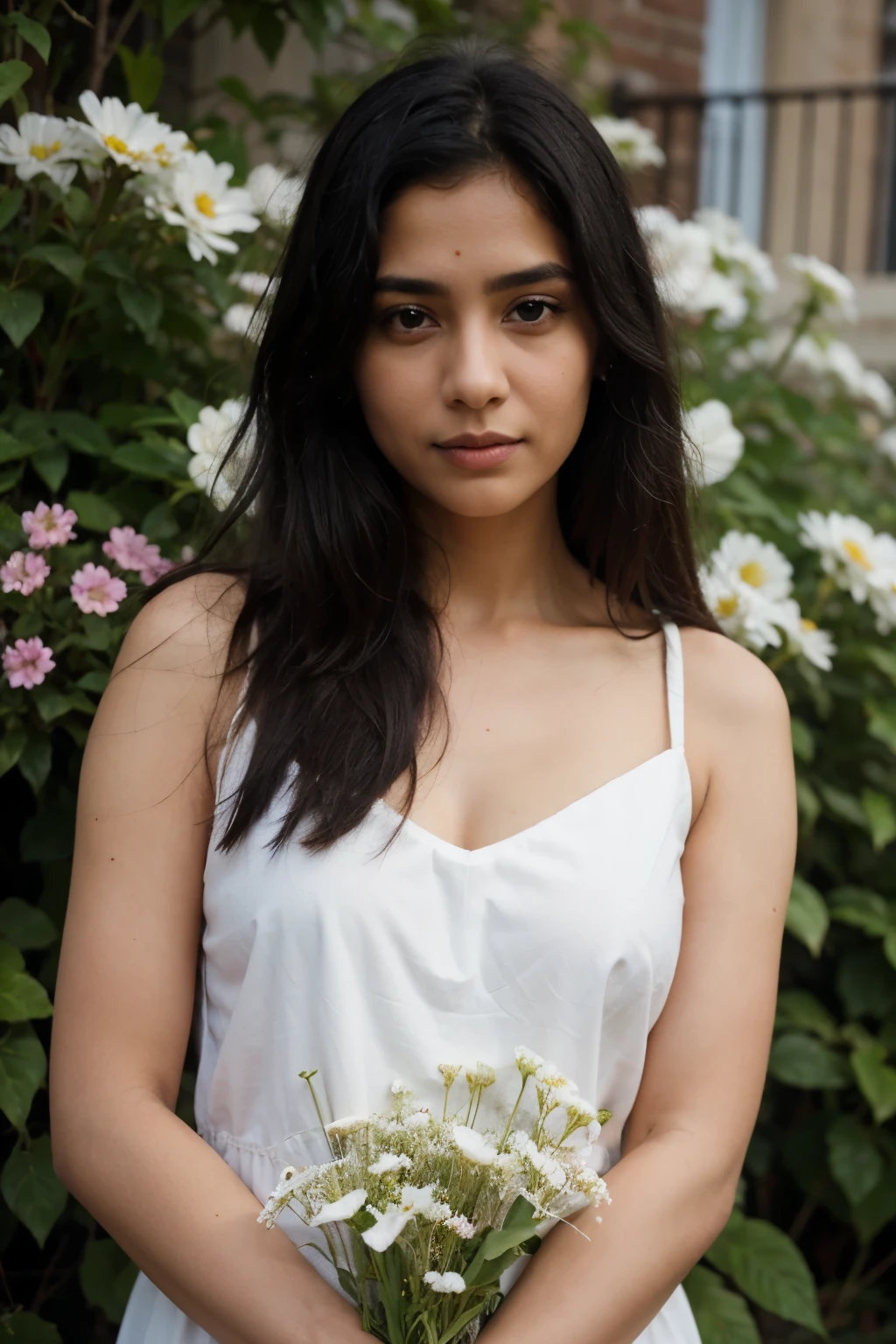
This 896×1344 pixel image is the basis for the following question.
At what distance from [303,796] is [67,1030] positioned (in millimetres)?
345

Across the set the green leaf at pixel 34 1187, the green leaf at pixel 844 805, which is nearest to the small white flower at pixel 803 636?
the green leaf at pixel 844 805

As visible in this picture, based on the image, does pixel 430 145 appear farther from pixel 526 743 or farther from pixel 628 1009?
pixel 628 1009

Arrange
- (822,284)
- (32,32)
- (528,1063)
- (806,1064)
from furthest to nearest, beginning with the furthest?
(822,284), (806,1064), (32,32), (528,1063)

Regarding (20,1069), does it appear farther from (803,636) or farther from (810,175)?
(810,175)

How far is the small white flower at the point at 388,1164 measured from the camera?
110 cm

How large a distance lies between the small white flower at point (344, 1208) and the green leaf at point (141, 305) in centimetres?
120

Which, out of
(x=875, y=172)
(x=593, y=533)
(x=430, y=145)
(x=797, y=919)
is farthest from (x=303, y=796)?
(x=875, y=172)

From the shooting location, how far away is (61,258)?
1787mm

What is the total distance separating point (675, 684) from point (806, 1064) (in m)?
0.90

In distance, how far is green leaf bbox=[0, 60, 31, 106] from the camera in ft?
5.42

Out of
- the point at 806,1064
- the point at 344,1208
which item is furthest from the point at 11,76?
the point at 806,1064

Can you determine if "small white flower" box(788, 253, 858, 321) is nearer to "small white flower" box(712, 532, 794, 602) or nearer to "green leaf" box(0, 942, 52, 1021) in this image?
"small white flower" box(712, 532, 794, 602)

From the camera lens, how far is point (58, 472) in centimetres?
183

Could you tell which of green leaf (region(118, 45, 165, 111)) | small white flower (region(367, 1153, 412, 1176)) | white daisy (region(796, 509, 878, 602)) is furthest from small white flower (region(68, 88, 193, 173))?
small white flower (region(367, 1153, 412, 1176))
